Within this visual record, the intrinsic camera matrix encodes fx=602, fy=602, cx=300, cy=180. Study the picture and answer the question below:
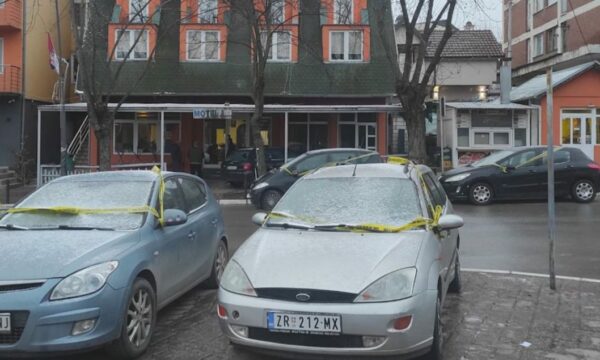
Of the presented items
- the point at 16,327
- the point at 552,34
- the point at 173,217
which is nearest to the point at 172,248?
the point at 173,217

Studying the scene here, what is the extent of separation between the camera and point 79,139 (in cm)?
2714

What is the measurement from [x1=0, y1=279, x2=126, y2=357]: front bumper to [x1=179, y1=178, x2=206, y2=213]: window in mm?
2420

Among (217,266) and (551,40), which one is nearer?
(217,266)

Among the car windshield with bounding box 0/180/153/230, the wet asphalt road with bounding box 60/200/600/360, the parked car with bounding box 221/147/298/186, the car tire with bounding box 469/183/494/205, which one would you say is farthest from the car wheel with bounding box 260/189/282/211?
the car windshield with bounding box 0/180/153/230

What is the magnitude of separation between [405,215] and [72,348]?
2.88 m

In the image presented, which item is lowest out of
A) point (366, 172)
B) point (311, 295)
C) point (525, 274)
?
point (525, 274)

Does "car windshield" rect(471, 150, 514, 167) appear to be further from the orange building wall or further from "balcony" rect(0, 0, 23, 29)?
"balcony" rect(0, 0, 23, 29)

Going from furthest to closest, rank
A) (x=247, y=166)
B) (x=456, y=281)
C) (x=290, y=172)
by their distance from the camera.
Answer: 1. (x=247, y=166)
2. (x=290, y=172)
3. (x=456, y=281)

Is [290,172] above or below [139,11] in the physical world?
below

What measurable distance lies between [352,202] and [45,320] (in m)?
2.72

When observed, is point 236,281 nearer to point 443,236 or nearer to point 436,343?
point 436,343

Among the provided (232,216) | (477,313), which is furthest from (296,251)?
(232,216)

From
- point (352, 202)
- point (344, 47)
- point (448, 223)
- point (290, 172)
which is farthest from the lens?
point (344, 47)

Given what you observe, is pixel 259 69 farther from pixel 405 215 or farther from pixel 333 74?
pixel 405 215
